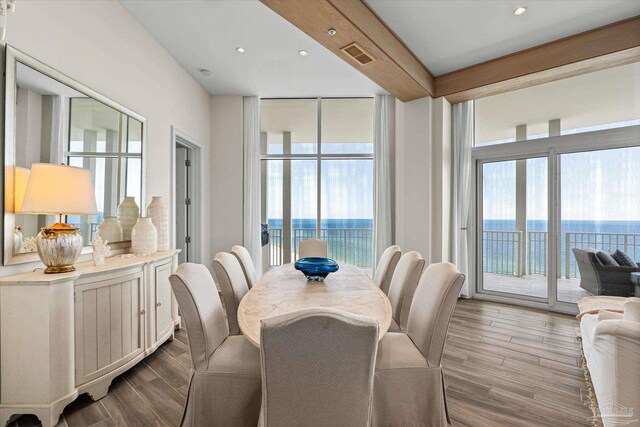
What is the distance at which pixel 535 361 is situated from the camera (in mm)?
2475

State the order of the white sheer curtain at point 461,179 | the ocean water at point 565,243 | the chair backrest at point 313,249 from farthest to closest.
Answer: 1. the white sheer curtain at point 461,179
2. the ocean water at point 565,243
3. the chair backrest at point 313,249

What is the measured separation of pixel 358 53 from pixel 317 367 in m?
2.92

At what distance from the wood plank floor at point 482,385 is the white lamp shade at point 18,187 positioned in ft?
4.28

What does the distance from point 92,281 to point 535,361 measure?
352 cm

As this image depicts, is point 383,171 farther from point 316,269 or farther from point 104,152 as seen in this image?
point 104,152

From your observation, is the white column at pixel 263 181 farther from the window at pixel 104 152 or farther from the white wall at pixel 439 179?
the white wall at pixel 439 179

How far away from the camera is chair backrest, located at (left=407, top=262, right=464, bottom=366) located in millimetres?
1517

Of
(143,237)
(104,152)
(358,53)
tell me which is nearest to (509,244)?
(358,53)

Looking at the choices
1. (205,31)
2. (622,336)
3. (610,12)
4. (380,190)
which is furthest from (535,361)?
(205,31)

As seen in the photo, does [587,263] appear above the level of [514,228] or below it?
below

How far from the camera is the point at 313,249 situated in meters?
3.40

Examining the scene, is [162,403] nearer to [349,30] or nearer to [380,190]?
[349,30]

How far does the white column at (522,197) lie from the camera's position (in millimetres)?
4062

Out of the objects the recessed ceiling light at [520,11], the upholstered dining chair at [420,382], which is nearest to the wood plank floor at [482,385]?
the upholstered dining chair at [420,382]
